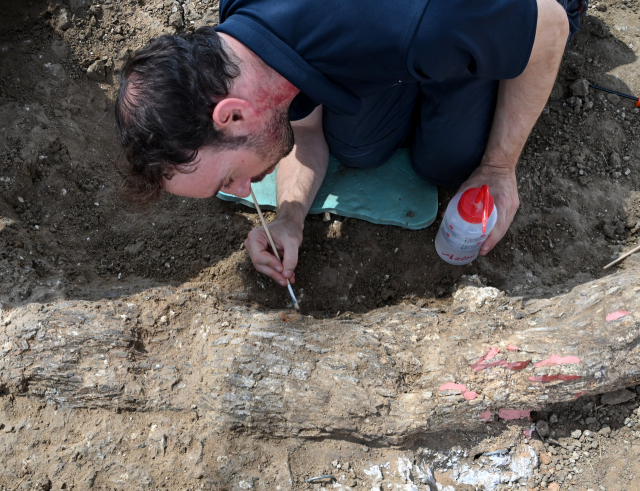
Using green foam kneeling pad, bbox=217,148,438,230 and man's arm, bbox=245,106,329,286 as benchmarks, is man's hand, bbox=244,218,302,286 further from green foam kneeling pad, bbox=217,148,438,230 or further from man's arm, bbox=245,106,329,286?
green foam kneeling pad, bbox=217,148,438,230

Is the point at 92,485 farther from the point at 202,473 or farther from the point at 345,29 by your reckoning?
the point at 345,29

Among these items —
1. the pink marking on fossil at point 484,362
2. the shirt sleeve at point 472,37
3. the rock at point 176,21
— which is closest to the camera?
the shirt sleeve at point 472,37

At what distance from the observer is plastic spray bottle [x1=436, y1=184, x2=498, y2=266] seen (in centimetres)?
166

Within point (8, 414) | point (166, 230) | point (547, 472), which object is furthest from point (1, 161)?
point (547, 472)

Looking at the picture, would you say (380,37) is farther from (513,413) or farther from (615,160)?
(615,160)

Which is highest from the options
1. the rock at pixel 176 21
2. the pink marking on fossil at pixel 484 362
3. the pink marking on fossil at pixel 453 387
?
the rock at pixel 176 21

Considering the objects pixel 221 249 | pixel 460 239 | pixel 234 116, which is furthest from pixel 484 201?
pixel 221 249

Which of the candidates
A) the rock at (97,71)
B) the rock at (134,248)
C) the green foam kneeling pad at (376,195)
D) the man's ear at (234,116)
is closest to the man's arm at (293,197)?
the green foam kneeling pad at (376,195)

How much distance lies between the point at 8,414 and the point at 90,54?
1.99 meters

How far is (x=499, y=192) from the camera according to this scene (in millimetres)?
1921

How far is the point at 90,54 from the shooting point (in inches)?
102

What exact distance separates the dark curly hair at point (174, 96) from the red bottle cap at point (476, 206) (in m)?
0.89

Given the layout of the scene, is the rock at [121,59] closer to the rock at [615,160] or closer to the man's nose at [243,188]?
the man's nose at [243,188]

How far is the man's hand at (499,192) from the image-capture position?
6.18 feet
